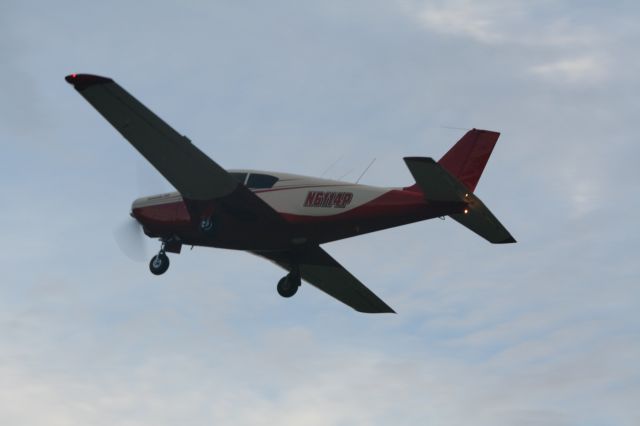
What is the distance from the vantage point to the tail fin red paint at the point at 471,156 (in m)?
25.7

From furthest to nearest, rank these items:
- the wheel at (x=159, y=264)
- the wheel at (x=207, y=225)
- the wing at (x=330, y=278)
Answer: the wing at (x=330, y=278)
the wheel at (x=159, y=264)
the wheel at (x=207, y=225)

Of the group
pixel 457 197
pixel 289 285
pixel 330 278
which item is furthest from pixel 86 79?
pixel 330 278

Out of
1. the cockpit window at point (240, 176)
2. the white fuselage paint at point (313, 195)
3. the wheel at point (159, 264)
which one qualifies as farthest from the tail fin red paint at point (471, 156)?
the wheel at point (159, 264)

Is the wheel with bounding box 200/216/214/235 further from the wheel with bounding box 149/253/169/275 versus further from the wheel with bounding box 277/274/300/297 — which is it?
the wheel with bounding box 277/274/300/297

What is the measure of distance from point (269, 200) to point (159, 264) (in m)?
3.57

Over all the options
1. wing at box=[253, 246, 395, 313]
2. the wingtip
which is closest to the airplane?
the wingtip

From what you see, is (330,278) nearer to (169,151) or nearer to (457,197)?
(457,197)

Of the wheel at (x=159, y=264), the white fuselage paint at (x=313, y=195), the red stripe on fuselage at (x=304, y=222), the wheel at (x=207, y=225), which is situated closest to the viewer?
the red stripe on fuselage at (x=304, y=222)

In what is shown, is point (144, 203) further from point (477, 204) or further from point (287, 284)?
point (477, 204)

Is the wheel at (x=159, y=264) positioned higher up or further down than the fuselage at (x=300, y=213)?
further down

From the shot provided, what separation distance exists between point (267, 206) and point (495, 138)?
591 centimetres

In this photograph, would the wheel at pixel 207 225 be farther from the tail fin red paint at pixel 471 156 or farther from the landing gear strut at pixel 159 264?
the tail fin red paint at pixel 471 156

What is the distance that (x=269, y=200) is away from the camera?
2686cm

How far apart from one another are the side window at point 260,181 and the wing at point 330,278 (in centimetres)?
220
